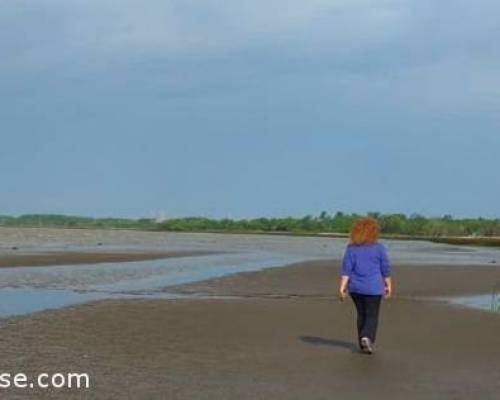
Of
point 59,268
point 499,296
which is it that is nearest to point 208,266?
point 59,268

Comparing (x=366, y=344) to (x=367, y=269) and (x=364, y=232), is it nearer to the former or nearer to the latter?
(x=367, y=269)

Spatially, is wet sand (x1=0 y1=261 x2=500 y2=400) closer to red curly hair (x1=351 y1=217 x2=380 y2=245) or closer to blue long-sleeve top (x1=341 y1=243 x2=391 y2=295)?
blue long-sleeve top (x1=341 y1=243 x2=391 y2=295)

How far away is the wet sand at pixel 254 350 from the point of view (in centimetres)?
1002

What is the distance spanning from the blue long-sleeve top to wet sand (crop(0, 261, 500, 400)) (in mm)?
953

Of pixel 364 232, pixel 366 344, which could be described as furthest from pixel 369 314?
pixel 364 232

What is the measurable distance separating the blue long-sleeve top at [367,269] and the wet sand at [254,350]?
0.95 m

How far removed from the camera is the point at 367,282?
12.6 metres

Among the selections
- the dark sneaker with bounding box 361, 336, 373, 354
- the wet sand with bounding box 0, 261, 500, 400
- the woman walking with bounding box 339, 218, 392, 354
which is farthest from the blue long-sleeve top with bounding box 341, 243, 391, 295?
the wet sand with bounding box 0, 261, 500, 400

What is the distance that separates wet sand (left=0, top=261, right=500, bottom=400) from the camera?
10.0 meters

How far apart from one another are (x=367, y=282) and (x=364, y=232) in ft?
2.51

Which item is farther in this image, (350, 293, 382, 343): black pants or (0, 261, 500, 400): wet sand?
(350, 293, 382, 343): black pants

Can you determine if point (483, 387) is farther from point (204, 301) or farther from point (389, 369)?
point (204, 301)

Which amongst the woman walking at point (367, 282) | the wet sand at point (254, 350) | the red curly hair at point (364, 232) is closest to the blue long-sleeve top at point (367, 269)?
the woman walking at point (367, 282)

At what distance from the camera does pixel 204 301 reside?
22156 millimetres
